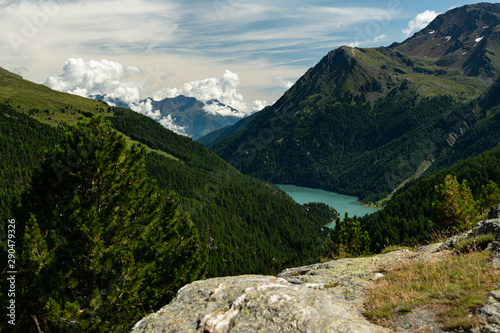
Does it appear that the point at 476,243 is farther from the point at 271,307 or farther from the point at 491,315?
the point at 271,307

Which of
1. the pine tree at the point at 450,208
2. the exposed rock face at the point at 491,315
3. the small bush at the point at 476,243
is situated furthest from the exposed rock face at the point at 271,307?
the pine tree at the point at 450,208

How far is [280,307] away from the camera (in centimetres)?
868


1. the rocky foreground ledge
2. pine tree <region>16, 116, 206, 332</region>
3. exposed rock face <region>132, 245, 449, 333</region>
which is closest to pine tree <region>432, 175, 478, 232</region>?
the rocky foreground ledge

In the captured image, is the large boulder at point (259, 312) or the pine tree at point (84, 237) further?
the pine tree at point (84, 237)

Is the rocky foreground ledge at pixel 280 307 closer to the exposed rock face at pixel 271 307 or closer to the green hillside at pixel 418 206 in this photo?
the exposed rock face at pixel 271 307

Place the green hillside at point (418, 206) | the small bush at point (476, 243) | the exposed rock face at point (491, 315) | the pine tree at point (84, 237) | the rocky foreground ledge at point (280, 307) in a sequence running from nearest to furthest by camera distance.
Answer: the exposed rock face at point (491, 315)
the rocky foreground ledge at point (280, 307)
the small bush at point (476, 243)
the pine tree at point (84, 237)
the green hillside at point (418, 206)

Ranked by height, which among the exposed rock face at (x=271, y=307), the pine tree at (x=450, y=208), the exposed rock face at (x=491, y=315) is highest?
the exposed rock face at (x=491, y=315)

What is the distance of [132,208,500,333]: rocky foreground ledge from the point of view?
782cm

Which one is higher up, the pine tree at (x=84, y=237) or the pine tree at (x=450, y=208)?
the pine tree at (x=84, y=237)

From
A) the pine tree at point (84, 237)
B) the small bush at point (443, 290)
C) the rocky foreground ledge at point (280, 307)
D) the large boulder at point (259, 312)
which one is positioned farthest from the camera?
the pine tree at point (84, 237)

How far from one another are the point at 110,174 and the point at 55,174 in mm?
3477

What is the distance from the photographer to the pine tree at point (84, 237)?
16.2 metres

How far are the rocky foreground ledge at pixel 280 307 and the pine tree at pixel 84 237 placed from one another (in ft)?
25.3

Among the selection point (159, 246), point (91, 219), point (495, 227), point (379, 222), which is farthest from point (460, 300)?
point (379, 222)
